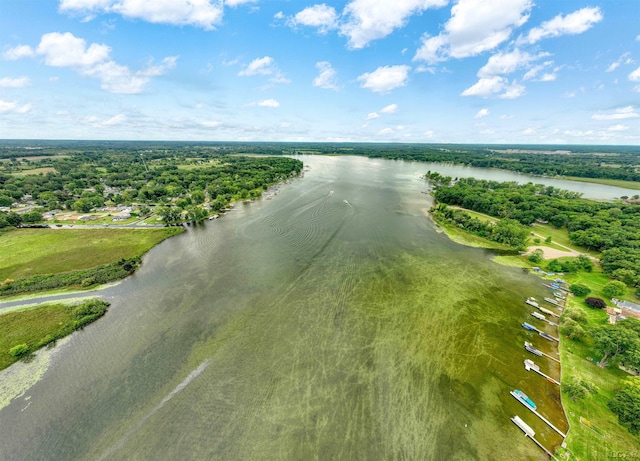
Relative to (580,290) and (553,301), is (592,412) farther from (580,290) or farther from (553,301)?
(580,290)

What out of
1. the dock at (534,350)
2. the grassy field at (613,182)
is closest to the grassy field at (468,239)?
the dock at (534,350)

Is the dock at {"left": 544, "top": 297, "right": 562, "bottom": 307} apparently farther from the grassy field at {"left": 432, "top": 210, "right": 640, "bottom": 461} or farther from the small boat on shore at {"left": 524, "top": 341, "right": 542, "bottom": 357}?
the small boat on shore at {"left": 524, "top": 341, "right": 542, "bottom": 357}

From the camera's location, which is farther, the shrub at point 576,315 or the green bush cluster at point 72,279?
the green bush cluster at point 72,279

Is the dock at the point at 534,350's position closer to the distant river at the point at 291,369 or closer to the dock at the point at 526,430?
the distant river at the point at 291,369

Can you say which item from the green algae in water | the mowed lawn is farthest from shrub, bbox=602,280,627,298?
the mowed lawn

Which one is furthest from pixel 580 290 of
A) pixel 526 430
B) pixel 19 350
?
pixel 19 350

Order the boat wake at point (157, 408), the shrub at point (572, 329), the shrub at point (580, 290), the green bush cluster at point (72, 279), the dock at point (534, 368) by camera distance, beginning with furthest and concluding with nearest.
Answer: the shrub at point (580, 290)
the green bush cluster at point (72, 279)
the shrub at point (572, 329)
the dock at point (534, 368)
the boat wake at point (157, 408)

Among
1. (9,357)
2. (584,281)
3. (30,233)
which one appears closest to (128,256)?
(9,357)
